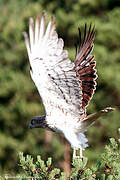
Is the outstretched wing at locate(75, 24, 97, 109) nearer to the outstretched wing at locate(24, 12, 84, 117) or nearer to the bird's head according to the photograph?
the outstretched wing at locate(24, 12, 84, 117)

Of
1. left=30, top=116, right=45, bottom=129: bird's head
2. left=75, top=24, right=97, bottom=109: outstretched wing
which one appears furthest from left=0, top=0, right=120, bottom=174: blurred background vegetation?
left=30, top=116, right=45, bottom=129: bird's head

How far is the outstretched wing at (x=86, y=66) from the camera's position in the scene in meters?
7.09

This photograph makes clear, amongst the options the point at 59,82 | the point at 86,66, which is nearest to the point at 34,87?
the point at 86,66

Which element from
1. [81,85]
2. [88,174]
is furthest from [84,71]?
[88,174]

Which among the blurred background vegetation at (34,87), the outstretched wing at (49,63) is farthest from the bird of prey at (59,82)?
the blurred background vegetation at (34,87)

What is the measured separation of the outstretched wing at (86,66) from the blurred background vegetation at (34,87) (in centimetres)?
1206

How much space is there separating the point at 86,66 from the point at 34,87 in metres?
16.1

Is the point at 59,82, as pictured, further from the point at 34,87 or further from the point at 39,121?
the point at 34,87

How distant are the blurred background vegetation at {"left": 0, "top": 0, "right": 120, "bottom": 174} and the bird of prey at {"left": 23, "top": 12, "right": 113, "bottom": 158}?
40.6 feet

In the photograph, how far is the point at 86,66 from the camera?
725 centimetres

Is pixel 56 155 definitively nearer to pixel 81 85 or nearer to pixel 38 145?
pixel 38 145

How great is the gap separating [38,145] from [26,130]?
176 centimetres

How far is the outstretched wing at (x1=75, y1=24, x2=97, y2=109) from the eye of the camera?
23.2 ft

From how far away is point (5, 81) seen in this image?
23.5 m
